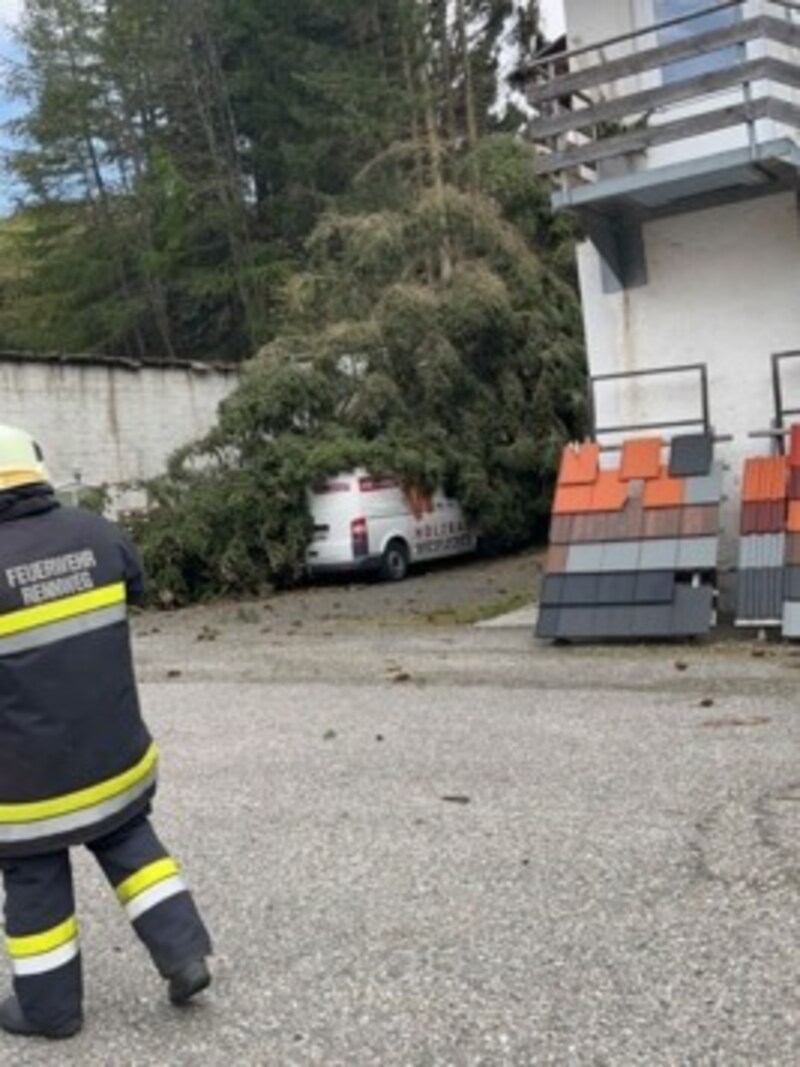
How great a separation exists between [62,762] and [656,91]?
8.90 metres

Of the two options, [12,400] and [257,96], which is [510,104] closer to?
[257,96]

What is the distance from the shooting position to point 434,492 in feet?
61.0

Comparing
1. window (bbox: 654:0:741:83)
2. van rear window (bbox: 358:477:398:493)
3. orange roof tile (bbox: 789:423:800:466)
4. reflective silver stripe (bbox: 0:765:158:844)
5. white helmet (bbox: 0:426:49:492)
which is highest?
window (bbox: 654:0:741:83)

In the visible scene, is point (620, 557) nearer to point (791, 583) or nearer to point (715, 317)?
point (791, 583)

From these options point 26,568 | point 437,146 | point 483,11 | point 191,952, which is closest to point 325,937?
point 191,952

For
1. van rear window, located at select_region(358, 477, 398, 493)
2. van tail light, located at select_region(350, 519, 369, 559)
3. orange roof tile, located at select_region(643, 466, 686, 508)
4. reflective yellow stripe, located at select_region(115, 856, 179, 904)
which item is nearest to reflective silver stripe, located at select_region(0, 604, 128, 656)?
reflective yellow stripe, located at select_region(115, 856, 179, 904)

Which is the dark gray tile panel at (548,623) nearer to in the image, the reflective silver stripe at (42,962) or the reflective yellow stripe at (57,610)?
the reflective yellow stripe at (57,610)

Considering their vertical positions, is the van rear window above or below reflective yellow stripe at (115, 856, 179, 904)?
below

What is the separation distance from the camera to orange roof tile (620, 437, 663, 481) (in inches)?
450

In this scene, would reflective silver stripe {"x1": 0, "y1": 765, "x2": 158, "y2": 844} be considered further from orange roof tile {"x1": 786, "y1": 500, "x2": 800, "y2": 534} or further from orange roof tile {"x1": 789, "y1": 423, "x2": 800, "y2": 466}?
orange roof tile {"x1": 789, "y1": 423, "x2": 800, "y2": 466}

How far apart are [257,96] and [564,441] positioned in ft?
46.6

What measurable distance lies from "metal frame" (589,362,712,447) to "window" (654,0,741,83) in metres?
2.61

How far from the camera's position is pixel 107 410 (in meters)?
21.4

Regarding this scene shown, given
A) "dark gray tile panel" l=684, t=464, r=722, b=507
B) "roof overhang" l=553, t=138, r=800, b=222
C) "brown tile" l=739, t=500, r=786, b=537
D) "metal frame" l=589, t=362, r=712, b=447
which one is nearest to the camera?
"roof overhang" l=553, t=138, r=800, b=222
